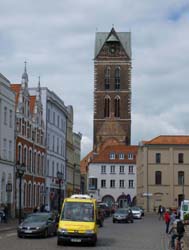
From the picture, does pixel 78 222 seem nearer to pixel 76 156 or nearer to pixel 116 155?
pixel 76 156

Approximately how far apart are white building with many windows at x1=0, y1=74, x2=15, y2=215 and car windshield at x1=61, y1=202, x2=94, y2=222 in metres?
24.5

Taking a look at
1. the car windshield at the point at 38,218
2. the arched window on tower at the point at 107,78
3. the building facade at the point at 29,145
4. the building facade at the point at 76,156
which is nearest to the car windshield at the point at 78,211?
the car windshield at the point at 38,218

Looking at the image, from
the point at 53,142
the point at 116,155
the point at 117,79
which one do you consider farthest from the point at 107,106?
the point at 53,142

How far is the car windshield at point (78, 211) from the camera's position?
98.0ft

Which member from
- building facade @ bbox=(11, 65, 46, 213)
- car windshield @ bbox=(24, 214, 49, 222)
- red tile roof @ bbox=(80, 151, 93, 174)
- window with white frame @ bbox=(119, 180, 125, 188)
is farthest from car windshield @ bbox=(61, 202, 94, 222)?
red tile roof @ bbox=(80, 151, 93, 174)

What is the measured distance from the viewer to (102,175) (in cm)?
12812

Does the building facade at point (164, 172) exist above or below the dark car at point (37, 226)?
above

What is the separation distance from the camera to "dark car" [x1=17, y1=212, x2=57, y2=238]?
33.7 metres

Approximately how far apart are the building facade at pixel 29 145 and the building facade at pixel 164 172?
29.3 metres

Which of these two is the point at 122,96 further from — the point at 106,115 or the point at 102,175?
the point at 102,175

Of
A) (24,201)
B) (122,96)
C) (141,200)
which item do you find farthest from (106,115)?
(24,201)

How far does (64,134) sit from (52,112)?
9507mm

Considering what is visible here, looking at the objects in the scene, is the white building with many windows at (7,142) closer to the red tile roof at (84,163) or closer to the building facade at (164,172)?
the building facade at (164,172)

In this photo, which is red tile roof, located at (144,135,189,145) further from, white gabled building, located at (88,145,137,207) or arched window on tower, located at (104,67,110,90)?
arched window on tower, located at (104,67,110,90)
